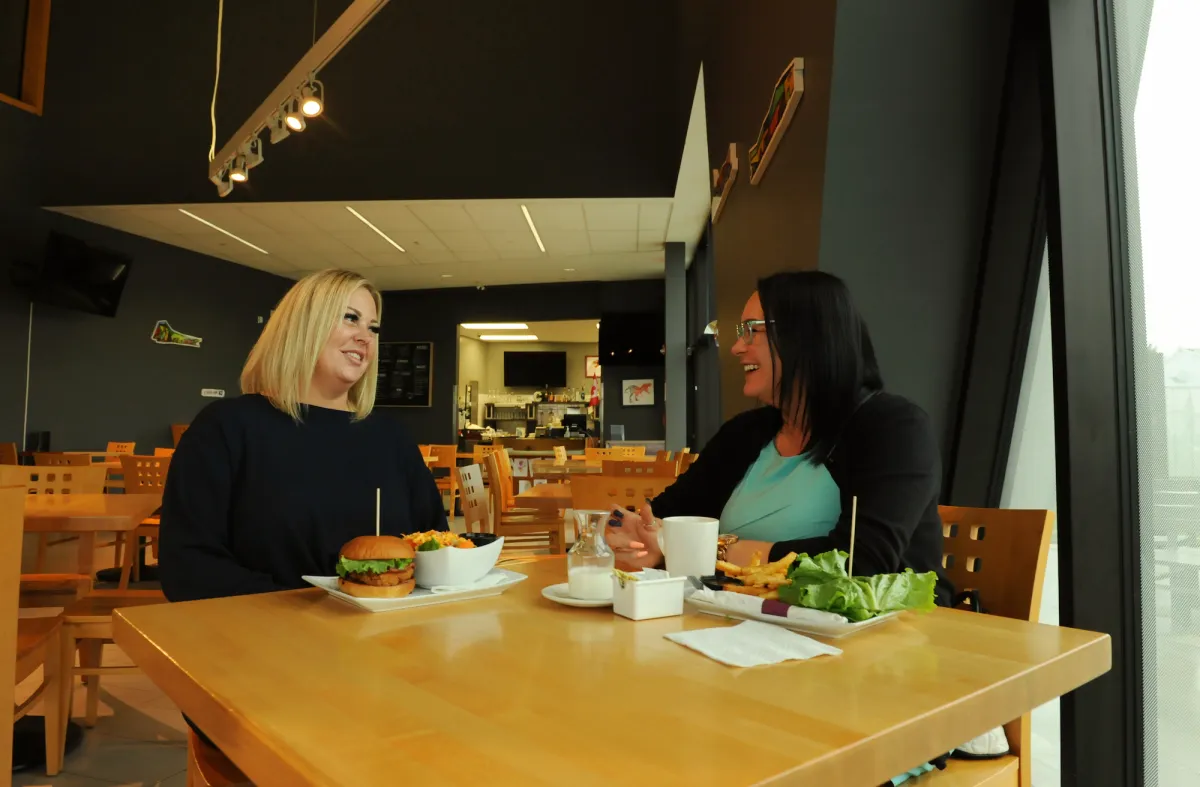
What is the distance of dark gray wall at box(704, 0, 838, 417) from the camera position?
2.25 m

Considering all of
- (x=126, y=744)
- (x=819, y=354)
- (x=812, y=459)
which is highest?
(x=819, y=354)

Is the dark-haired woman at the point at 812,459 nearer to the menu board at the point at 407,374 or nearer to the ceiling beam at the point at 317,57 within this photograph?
the ceiling beam at the point at 317,57

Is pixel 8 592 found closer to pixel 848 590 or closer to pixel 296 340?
pixel 296 340

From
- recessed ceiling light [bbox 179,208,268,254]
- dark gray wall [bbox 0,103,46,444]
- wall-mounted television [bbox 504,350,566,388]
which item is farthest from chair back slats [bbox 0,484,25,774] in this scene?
wall-mounted television [bbox 504,350,566,388]

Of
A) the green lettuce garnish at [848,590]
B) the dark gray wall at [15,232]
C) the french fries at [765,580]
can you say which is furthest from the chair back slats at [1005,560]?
the dark gray wall at [15,232]

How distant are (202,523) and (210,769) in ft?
1.78

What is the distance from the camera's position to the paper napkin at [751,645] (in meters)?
0.87

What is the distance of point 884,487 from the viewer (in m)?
1.39

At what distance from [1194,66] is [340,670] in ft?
6.22

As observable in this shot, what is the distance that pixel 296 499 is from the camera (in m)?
1.63

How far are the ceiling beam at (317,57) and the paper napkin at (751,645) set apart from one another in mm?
4265

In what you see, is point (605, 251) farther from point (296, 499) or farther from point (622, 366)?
point (296, 499)

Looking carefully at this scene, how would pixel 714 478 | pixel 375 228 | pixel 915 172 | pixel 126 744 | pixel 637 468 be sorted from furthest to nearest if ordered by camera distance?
pixel 375 228
pixel 637 468
pixel 126 744
pixel 915 172
pixel 714 478

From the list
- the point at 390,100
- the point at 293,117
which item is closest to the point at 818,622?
the point at 293,117
